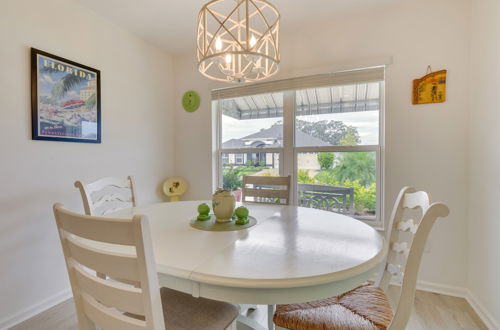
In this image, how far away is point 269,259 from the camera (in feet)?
2.80

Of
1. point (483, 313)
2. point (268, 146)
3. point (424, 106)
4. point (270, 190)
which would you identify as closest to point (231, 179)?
point (268, 146)

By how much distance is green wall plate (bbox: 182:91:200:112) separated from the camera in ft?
9.53

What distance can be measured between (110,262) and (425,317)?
2028 millimetres

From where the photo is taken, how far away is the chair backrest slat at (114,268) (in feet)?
1.97

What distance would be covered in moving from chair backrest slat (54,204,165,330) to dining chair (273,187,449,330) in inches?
22.6

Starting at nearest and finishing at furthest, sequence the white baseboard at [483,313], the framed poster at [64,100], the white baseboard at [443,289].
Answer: the white baseboard at [483,313] → the framed poster at [64,100] → the white baseboard at [443,289]

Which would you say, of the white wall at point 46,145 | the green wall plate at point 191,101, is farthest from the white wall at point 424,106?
the white wall at point 46,145

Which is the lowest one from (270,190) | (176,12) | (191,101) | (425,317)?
(425,317)

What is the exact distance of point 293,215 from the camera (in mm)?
1439

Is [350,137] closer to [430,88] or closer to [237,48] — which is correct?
[430,88]

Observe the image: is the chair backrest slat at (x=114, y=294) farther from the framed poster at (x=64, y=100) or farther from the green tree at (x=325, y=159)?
the green tree at (x=325, y=159)

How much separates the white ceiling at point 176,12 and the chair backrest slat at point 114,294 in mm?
2102

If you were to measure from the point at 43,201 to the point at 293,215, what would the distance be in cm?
184

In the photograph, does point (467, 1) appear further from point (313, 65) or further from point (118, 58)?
point (118, 58)
